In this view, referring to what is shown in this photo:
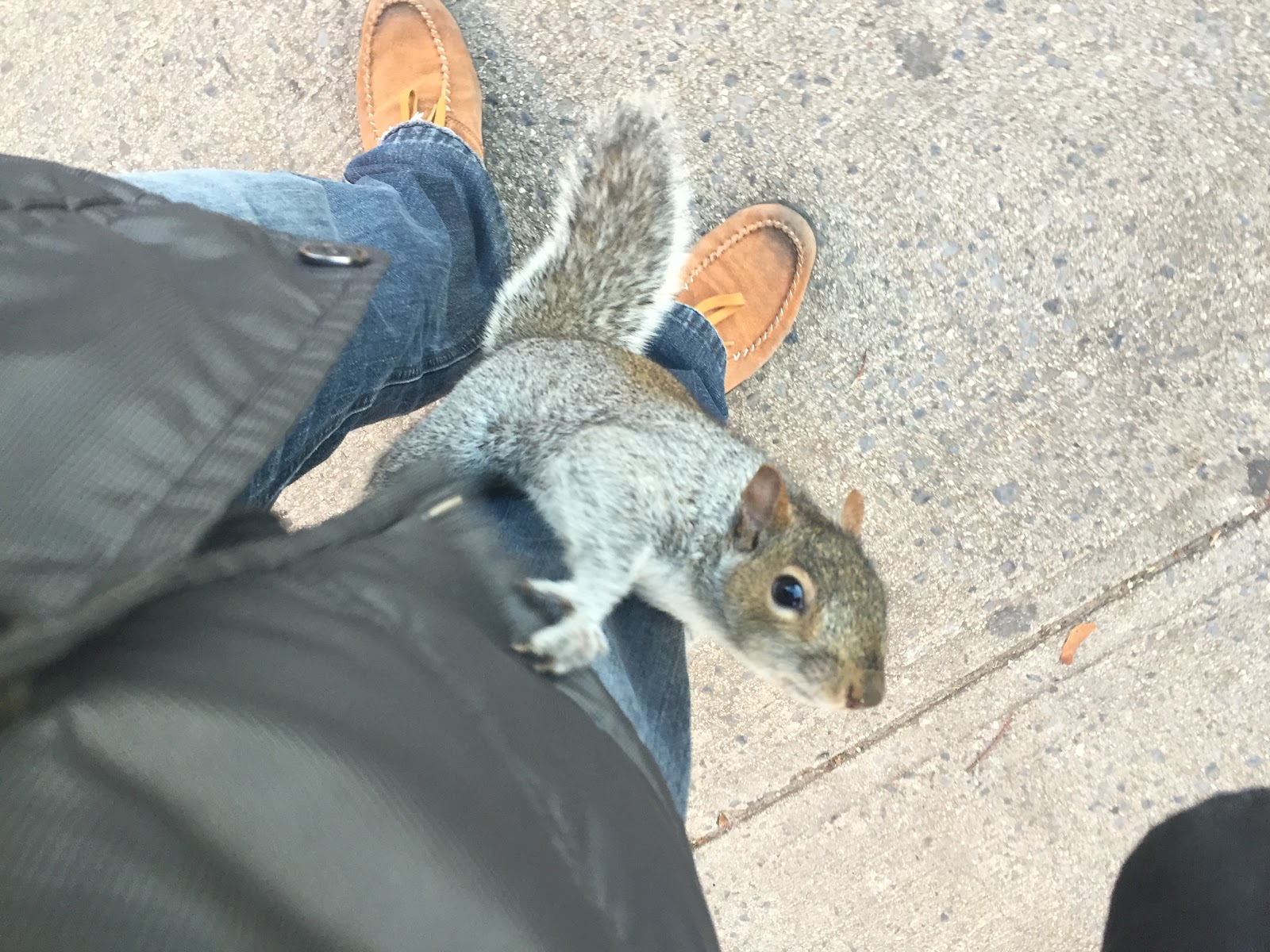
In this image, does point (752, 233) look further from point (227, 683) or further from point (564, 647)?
point (227, 683)

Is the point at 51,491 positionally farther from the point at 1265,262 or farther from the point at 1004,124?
the point at 1265,262

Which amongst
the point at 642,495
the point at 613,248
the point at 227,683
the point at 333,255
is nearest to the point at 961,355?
the point at 613,248

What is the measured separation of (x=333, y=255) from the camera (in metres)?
0.96

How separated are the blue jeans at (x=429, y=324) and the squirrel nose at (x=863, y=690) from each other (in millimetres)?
275

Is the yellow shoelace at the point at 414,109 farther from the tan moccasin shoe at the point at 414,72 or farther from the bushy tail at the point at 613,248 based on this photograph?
the bushy tail at the point at 613,248

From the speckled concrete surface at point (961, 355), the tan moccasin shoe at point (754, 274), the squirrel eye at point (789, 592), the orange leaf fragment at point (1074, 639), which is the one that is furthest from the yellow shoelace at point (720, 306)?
the orange leaf fragment at point (1074, 639)

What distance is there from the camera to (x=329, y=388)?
1.26 metres

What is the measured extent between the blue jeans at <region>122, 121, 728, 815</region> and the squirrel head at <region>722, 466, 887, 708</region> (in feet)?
0.59

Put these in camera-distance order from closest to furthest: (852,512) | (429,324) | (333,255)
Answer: (333,255) < (852,512) < (429,324)

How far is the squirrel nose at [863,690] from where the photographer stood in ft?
3.84

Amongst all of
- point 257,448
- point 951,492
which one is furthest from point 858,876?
point 257,448

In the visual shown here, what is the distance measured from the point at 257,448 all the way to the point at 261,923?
376mm

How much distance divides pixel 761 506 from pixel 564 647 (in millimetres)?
335

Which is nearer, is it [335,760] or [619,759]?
[335,760]
